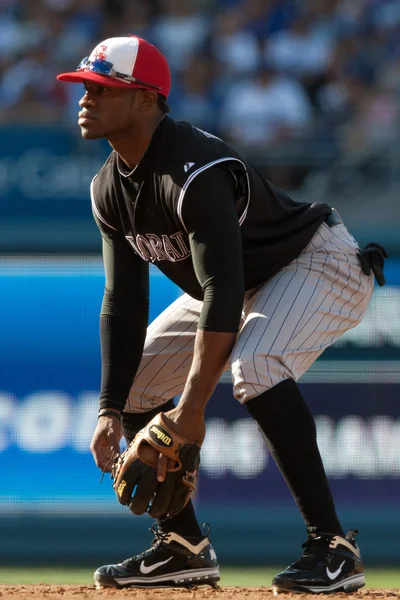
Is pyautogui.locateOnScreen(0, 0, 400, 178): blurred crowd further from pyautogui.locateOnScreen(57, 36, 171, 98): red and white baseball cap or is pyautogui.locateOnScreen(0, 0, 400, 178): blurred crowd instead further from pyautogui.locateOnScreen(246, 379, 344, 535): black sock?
pyautogui.locateOnScreen(246, 379, 344, 535): black sock

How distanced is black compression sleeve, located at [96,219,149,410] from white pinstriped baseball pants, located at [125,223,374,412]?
5.5 inches

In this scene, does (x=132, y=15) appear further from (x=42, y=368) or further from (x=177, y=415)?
(x=177, y=415)

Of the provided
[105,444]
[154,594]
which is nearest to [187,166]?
[105,444]

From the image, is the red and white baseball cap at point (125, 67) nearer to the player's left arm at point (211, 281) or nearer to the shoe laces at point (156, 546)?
Answer: the player's left arm at point (211, 281)

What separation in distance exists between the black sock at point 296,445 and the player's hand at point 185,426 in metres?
0.22

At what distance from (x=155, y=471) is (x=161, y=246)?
0.72 meters

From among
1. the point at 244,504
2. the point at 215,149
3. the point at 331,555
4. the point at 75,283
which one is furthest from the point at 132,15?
the point at 331,555

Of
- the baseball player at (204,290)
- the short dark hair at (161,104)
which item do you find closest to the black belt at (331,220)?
the baseball player at (204,290)

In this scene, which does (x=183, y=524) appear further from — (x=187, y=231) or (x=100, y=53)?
(x=100, y=53)

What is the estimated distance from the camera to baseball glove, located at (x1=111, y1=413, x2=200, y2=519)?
299 cm

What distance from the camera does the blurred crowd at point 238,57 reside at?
7.27 meters

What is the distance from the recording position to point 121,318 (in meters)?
3.47

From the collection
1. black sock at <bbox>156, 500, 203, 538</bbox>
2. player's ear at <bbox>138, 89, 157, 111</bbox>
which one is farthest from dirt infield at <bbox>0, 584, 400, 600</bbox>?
player's ear at <bbox>138, 89, 157, 111</bbox>

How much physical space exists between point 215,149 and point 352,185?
3.79 metres
